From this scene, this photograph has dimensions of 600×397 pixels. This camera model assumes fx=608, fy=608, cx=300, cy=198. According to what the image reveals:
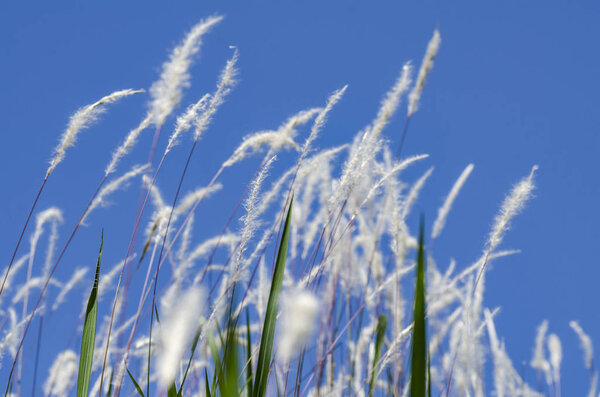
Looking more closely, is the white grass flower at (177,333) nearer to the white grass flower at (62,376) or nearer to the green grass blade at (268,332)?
the green grass blade at (268,332)

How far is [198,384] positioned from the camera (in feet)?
5.08

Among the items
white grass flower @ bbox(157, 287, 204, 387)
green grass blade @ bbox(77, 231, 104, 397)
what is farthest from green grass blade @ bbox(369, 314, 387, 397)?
white grass flower @ bbox(157, 287, 204, 387)

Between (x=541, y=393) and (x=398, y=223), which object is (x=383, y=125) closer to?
(x=398, y=223)

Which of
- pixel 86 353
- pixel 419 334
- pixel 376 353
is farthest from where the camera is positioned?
pixel 376 353

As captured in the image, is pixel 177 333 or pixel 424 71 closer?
pixel 177 333

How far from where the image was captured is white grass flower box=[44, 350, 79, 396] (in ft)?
4.64

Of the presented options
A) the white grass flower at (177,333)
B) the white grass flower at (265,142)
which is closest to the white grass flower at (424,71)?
the white grass flower at (265,142)

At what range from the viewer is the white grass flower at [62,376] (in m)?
1.42

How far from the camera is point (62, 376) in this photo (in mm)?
1476

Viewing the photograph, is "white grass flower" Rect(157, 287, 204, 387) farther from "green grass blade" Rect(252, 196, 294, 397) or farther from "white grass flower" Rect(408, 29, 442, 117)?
"white grass flower" Rect(408, 29, 442, 117)

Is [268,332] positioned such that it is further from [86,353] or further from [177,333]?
[177,333]

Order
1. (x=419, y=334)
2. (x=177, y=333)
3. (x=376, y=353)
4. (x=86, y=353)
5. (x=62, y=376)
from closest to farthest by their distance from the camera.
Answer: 1. (x=177, y=333)
2. (x=419, y=334)
3. (x=86, y=353)
4. (x=376, y=353)
5. (x=62, y=376)

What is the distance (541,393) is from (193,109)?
1.51 m

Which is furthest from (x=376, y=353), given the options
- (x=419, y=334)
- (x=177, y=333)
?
(x=177, y=333)
